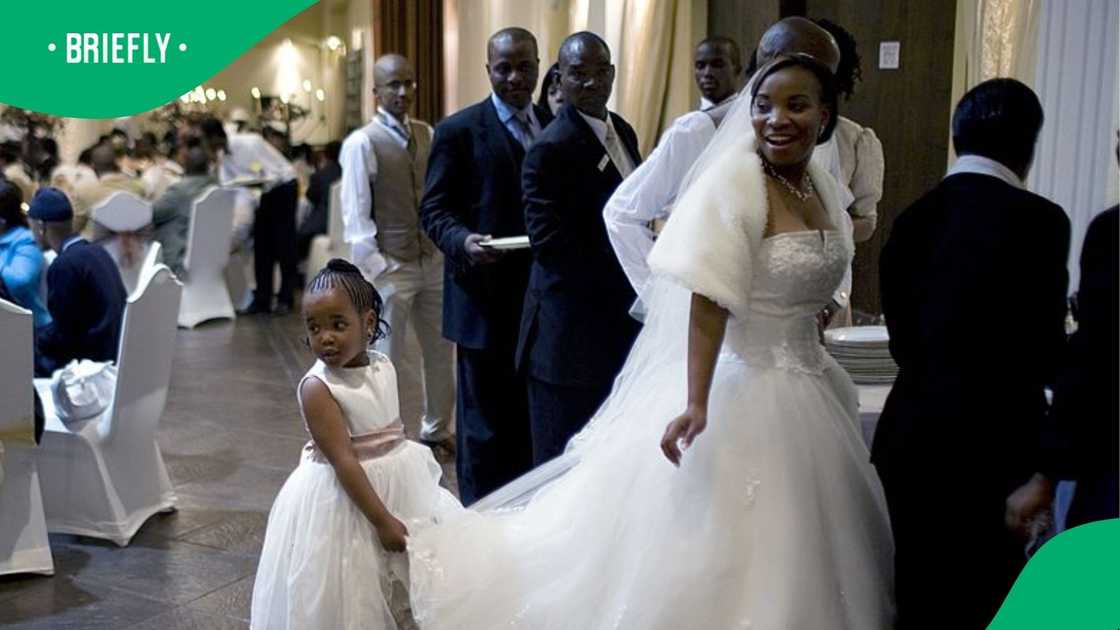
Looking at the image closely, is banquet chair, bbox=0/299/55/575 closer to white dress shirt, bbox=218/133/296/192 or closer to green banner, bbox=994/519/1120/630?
green banner, bbox=994/519/1120/630

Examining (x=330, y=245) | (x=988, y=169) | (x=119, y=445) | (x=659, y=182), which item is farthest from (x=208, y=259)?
(x=988, y=169)

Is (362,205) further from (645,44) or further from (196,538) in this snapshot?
(645,44)

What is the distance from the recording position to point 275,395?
6.29 m

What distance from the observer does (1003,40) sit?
471cm

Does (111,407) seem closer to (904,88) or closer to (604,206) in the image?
(604,206)

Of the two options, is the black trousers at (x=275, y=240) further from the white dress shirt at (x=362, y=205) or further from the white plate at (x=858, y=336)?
the white plate at (x=858, y=336)

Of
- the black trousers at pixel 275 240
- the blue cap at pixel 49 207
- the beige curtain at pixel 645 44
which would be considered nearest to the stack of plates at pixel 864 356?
the blue cap at pixel 49 207

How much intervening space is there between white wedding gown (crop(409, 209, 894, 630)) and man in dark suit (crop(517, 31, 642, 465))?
551 mm

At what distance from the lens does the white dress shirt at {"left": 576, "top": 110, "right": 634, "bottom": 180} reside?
127 inches

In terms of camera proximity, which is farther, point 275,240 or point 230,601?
point 275,240

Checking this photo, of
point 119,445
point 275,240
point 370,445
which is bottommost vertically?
point 119,445

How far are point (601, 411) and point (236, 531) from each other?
1840 mm

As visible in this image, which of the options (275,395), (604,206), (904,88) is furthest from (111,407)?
(904,88)

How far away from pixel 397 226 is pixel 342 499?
243 centimetres
